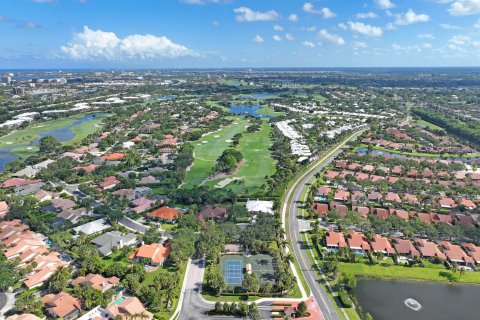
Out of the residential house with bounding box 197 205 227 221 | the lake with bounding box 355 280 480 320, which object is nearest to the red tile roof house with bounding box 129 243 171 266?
the residential house with bounding box 197 205 227 221

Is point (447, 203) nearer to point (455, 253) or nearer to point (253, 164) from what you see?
point (455, 253)

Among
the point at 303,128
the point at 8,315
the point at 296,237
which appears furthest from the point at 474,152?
the point at 8,315

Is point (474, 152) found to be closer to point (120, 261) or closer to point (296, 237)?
point (296, 237)

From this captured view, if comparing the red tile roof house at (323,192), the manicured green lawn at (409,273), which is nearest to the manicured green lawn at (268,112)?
the red tile roof house at (323,192)

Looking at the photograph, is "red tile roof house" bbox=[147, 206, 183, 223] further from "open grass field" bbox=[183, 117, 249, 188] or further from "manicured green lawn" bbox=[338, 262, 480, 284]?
"manicured green lawn" bbox=[338, 262, 480, 284]

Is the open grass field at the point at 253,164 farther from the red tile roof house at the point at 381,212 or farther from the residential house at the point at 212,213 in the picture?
the red tile roof house at the point at 381,212

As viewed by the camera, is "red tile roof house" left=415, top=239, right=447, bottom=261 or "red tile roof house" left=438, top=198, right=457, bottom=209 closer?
"red tile roof house" left=415, top=239, right=447, bottom=261
